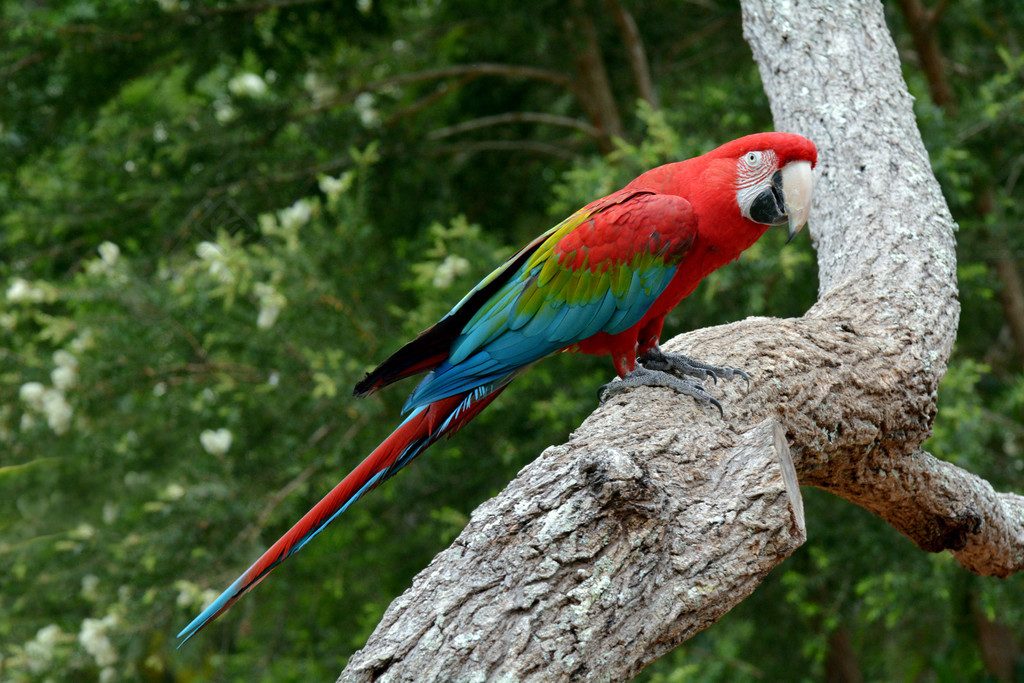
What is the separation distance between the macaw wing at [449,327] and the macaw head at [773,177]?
282mm

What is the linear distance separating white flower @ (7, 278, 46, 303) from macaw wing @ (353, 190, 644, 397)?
8.01ft

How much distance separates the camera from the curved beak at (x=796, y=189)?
214 cm

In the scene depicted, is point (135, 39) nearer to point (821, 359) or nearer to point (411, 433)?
point (411, 433)

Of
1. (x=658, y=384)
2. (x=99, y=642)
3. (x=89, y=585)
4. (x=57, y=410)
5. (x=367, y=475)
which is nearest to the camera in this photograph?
(x=367, y=475)

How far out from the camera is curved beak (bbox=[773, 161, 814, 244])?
2145 mm

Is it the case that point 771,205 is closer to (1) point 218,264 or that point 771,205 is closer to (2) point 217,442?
(1) point 218,264

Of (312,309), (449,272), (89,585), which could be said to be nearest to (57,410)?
(89,585)

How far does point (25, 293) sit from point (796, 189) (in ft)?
11.0

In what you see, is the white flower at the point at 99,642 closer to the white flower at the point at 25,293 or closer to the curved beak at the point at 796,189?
the white flower at the point at 25,293

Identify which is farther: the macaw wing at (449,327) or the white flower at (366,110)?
the white flower at (366,110)

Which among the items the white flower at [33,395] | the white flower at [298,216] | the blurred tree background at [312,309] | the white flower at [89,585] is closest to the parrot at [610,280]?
the blurred tree background at [312,309]

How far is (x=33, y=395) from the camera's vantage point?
379cm

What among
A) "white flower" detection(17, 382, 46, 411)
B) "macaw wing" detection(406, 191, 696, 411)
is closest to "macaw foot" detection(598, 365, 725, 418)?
"macaw wing" detection(406, 191, 696, 411)

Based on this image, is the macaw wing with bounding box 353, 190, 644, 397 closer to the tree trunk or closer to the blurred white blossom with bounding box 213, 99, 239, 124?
the tree trunk
